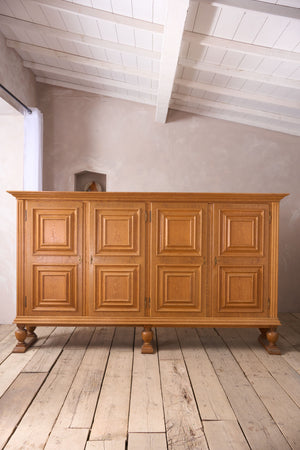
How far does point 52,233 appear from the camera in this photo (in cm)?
315

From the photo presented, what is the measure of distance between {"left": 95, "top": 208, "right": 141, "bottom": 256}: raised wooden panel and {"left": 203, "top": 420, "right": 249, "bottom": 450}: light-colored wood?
5.03 feet

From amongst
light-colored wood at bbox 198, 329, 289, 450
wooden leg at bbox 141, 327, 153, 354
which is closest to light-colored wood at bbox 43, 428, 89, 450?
light-colored wood at bbox 198, 329, 289, 450

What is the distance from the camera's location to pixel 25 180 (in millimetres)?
4012

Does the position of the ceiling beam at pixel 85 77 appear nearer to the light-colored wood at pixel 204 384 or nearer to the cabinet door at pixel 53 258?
the cabinet door at pixel 53 258

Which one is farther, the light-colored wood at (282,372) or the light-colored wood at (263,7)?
the light-colored wood at (282,372)

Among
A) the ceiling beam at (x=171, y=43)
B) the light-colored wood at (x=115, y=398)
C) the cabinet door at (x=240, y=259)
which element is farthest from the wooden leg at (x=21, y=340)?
the ceiling beam at (x=171, y=43)

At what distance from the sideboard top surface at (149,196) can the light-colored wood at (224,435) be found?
5.72 feet

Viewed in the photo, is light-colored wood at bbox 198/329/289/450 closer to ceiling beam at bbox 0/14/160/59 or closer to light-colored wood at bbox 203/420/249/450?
light-colored wood at bbox 203/420/249/450

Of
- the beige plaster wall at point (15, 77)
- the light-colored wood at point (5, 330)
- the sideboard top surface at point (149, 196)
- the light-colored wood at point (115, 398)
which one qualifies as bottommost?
the light-colored wood at point (5, 330)

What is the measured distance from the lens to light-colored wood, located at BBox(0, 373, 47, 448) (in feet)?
6.29

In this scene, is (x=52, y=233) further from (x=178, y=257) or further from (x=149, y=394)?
(x=149, y=394)

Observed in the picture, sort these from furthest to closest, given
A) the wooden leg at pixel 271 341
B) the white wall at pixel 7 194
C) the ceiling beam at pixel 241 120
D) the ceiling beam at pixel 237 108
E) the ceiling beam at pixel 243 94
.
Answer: the ceiling beam at pixel 241 120, the ceiling beam at pixel 237 108, the white wall at pixel 7 194, the ceiling beam at pixel 243 94, the wooden leg at pixel 271 341

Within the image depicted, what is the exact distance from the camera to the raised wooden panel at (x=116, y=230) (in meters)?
3.14

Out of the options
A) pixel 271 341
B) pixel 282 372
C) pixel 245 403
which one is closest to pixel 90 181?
pixel 271 341
